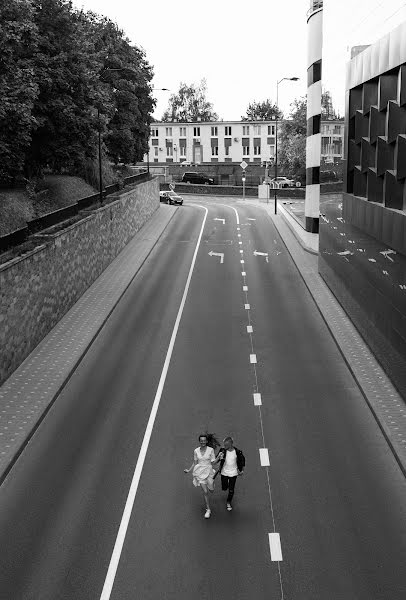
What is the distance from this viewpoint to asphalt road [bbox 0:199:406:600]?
44.1ft

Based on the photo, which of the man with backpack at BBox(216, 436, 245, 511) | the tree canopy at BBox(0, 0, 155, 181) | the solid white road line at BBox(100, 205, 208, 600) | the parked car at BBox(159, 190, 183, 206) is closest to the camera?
the solid white road line at BBox(100, 205, 208, 600)

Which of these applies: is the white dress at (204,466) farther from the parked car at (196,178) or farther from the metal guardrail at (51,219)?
the parked car at (196,178)

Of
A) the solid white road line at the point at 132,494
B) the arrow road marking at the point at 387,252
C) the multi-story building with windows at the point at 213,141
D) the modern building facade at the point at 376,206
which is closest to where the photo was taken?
the solid white road line at the point at 132,494

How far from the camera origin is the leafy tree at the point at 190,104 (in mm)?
168500

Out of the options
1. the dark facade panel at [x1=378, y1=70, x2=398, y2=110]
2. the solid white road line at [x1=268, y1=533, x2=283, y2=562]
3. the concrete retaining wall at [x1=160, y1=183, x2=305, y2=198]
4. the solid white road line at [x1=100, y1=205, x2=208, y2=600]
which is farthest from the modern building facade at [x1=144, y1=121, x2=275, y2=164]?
the solid white road line at [x1=268, y1=533, x2=283, y2=562]

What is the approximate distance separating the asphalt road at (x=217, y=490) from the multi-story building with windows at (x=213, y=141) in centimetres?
9985

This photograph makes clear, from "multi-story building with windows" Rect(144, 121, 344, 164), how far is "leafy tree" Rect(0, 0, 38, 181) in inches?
3811

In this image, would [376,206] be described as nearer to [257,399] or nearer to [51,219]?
[257,399]

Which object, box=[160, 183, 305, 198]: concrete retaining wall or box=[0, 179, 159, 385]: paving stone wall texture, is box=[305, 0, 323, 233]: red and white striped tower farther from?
box=[160, 183, 305, 198]: concrete retaining wall

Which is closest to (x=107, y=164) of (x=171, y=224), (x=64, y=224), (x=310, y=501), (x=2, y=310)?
(x=171, y=224)

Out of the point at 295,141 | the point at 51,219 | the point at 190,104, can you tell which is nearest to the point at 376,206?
the point at 51,219

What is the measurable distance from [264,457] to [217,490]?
2.26 metres

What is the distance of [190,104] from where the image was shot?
555 feet

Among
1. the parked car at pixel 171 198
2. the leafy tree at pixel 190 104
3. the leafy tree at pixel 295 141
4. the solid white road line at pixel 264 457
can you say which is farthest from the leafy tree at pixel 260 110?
the solid white road line at pixel 264 457
